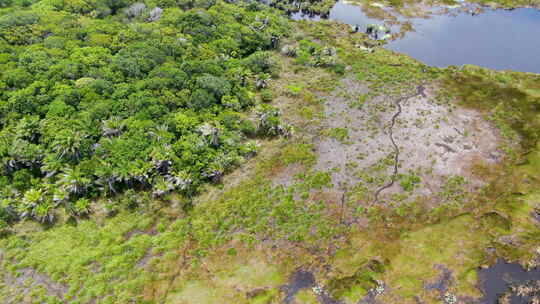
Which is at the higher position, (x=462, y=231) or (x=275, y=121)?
(x=275, y=121)

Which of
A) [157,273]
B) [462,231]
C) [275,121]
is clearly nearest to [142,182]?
[157,273]

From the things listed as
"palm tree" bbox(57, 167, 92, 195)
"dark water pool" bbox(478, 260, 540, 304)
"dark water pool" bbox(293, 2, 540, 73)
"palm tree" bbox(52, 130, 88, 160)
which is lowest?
"dark water pool" bbox(478, 260, 540, 304)

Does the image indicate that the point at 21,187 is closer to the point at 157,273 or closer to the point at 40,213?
the point at 40,213

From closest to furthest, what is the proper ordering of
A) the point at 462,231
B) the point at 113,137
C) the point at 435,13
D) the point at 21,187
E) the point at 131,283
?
the point at 131,283 → the point at 462,231 → the point at 21,187 → the point at 113,137 → the point at 435,13

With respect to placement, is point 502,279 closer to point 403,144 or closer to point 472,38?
point 403,144

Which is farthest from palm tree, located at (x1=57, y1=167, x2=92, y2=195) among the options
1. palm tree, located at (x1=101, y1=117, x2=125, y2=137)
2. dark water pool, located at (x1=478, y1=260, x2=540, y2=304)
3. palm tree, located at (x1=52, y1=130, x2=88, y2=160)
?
dark water pool, located at (x1=478, y1=260, x2=540, y2=304)

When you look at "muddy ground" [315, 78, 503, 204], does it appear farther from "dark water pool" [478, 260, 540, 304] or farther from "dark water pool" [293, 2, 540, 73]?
"dark water pool" [293, 2, 540, 73]

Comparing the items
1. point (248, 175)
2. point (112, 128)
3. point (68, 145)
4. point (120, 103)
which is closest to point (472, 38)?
point (248, 175)
